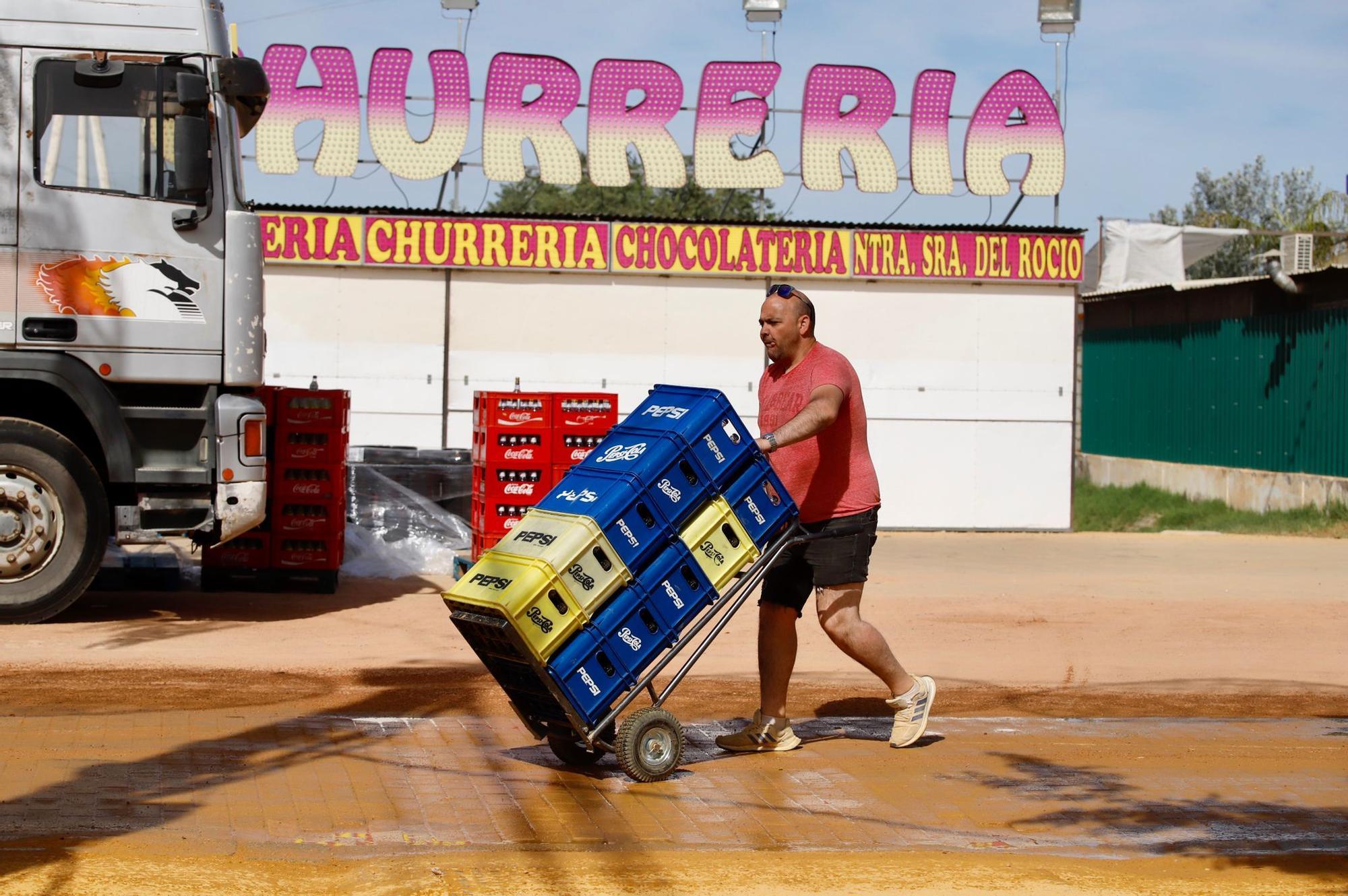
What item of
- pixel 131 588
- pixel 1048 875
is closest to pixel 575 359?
pixel 131 588

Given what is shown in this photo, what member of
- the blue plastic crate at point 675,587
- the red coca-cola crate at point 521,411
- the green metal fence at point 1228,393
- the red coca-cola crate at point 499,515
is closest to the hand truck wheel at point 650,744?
the blue plastic crate at point 675,587

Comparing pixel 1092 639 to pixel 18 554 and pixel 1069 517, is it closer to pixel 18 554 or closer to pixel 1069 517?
pixel 18 554

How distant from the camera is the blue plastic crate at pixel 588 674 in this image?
243 inches

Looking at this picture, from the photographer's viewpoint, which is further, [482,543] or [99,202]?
[482,543]

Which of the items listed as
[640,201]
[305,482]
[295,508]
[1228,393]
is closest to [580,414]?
[305,482]

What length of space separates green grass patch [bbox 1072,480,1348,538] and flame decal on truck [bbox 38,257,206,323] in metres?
16.0

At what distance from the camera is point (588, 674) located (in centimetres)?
627

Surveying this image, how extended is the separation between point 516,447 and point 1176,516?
15.3 m

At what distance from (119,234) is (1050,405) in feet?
48.6

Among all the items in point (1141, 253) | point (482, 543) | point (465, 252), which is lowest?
point (482, 543)

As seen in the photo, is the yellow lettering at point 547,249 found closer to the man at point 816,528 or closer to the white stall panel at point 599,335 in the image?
the white stall panel at point 599,335

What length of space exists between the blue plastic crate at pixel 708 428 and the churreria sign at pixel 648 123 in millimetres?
15067

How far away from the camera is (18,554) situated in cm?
1073

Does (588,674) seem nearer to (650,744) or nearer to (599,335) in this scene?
(650,744)
